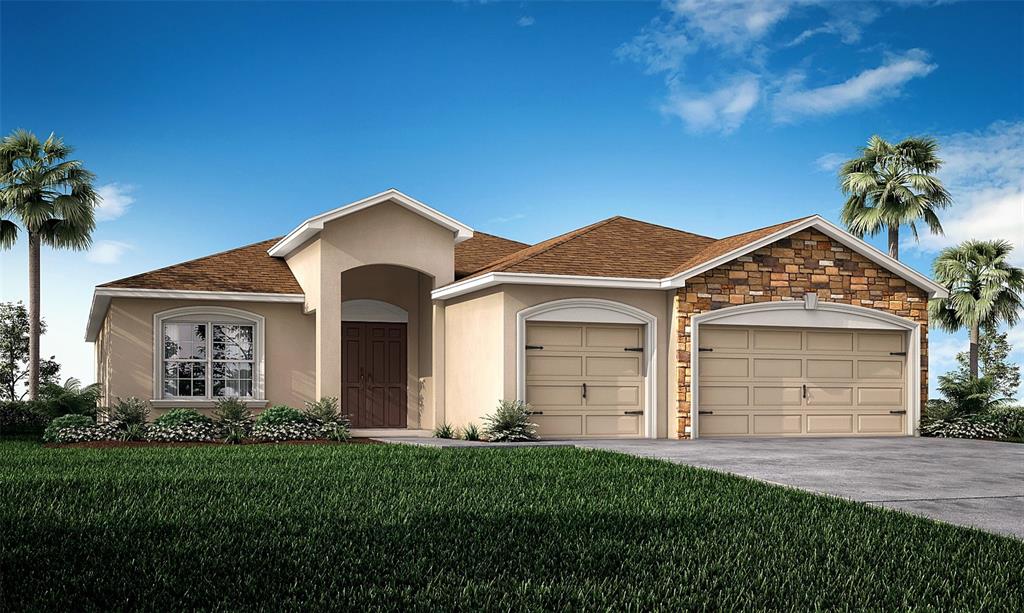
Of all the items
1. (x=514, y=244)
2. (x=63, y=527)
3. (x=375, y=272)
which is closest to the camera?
(x=63, y=527)

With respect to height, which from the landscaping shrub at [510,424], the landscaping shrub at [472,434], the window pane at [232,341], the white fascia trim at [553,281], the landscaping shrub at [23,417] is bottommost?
the landscaping shrub at [23,417]

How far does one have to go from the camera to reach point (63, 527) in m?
8.38

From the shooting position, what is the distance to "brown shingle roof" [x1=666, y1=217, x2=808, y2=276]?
18.7 metres

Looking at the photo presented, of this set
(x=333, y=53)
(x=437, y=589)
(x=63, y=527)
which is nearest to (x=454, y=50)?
(x=333, y=53)

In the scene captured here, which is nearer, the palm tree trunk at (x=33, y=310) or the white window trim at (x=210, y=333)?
the white window trim at (x=210, y=333)

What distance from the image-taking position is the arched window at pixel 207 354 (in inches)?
765

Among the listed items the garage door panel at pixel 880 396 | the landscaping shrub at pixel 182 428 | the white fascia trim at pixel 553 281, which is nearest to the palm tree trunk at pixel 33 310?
the landscaping shrub at pixel 182 428

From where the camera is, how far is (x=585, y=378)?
1827cm

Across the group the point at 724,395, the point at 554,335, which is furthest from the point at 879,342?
the point at 554,335

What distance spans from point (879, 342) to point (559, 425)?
23.1 feet

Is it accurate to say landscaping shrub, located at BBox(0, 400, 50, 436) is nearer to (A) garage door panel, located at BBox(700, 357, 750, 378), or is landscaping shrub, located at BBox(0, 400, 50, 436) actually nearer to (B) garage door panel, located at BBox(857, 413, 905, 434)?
(A) garage door panel, located at BBox(700, 357, 750, 378)

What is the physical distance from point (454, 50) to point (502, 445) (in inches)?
303

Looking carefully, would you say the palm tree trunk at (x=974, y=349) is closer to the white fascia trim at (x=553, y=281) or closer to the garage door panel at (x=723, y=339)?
the garage door panel at (x=723, y=339)

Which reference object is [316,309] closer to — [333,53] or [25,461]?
[333,53]
